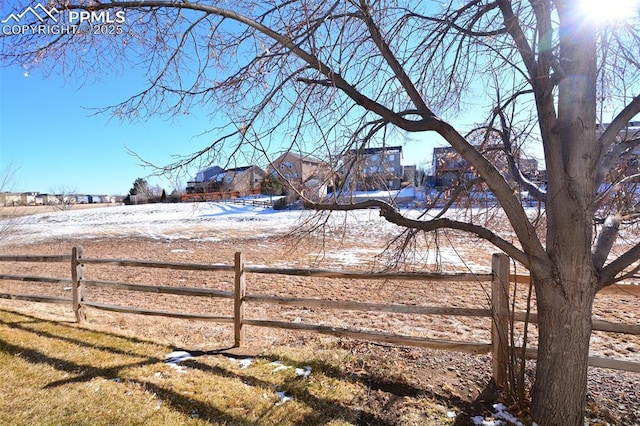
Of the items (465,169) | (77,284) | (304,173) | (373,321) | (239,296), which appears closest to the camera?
(304,173)

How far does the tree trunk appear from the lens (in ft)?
7.97

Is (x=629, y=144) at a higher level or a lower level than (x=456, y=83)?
lower

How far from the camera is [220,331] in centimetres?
517

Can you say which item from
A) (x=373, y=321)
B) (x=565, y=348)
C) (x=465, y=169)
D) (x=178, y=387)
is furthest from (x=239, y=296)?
(x=565, y=348)

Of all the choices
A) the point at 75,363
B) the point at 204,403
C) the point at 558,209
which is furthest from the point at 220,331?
the point at 558,209

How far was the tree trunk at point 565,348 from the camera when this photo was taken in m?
2.43

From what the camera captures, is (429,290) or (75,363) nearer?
(75,363)

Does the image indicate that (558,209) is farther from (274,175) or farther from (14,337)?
(14,337)

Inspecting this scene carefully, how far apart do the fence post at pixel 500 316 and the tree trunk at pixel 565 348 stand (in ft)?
1.87

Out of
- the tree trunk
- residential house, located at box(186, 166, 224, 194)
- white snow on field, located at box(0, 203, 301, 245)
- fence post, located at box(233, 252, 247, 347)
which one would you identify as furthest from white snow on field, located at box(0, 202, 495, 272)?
the tree trunk

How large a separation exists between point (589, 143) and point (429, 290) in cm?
565

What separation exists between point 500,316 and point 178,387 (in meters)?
3.33

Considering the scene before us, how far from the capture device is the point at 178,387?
126 inches

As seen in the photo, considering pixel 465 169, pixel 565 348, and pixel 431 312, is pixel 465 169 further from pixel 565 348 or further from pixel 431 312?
pixel 565 348
